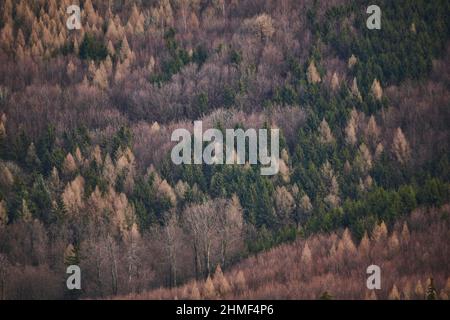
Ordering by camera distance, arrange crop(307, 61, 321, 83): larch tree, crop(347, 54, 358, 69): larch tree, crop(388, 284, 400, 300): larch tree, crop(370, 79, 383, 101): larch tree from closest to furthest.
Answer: crop(388, 284, 400, 300): larch tree, crop(370, 79, 383, 101): larch tree, crop(307, 61, 321, 83): larch tree, crop(347, 54, 358, 69): larch tree

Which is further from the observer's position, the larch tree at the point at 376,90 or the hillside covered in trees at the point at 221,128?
the larch tree at the point at 376,90

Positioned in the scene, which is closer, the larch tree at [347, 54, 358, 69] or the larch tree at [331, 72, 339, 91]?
the larch tree at [331, 72, 339, 91]

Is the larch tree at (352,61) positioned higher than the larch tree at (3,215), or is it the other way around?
the larch tree at (352,61)

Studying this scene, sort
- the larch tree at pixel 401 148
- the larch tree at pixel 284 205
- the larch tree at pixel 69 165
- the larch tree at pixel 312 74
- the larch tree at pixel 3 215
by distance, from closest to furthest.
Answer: the larch tree at pixel 3 215, the larch tree at pixel 284 205, the larch tree at pixel 69 165, the larch tree at pixel 401 148, the larch tree at pixel 312 74

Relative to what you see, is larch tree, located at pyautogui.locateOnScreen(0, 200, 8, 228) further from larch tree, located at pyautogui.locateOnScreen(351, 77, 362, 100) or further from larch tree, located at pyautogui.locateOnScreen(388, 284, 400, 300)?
larch tree, located at pyautogui.locateOnScreen(351, 77, 362, 100)

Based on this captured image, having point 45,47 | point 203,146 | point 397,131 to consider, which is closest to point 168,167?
point 203,146

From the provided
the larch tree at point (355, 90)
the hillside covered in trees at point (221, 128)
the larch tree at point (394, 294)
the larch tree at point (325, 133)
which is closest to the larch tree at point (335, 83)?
the hillside covered in trees at point (221, 128)

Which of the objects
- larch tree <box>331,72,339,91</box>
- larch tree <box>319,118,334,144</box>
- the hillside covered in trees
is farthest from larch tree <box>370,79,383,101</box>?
larch tree <box>319,118,334,144</box>

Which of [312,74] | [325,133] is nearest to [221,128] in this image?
[325,133]

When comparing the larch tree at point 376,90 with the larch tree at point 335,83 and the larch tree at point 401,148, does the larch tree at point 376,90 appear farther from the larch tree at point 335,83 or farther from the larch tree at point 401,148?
the larch tree at point 401,148
